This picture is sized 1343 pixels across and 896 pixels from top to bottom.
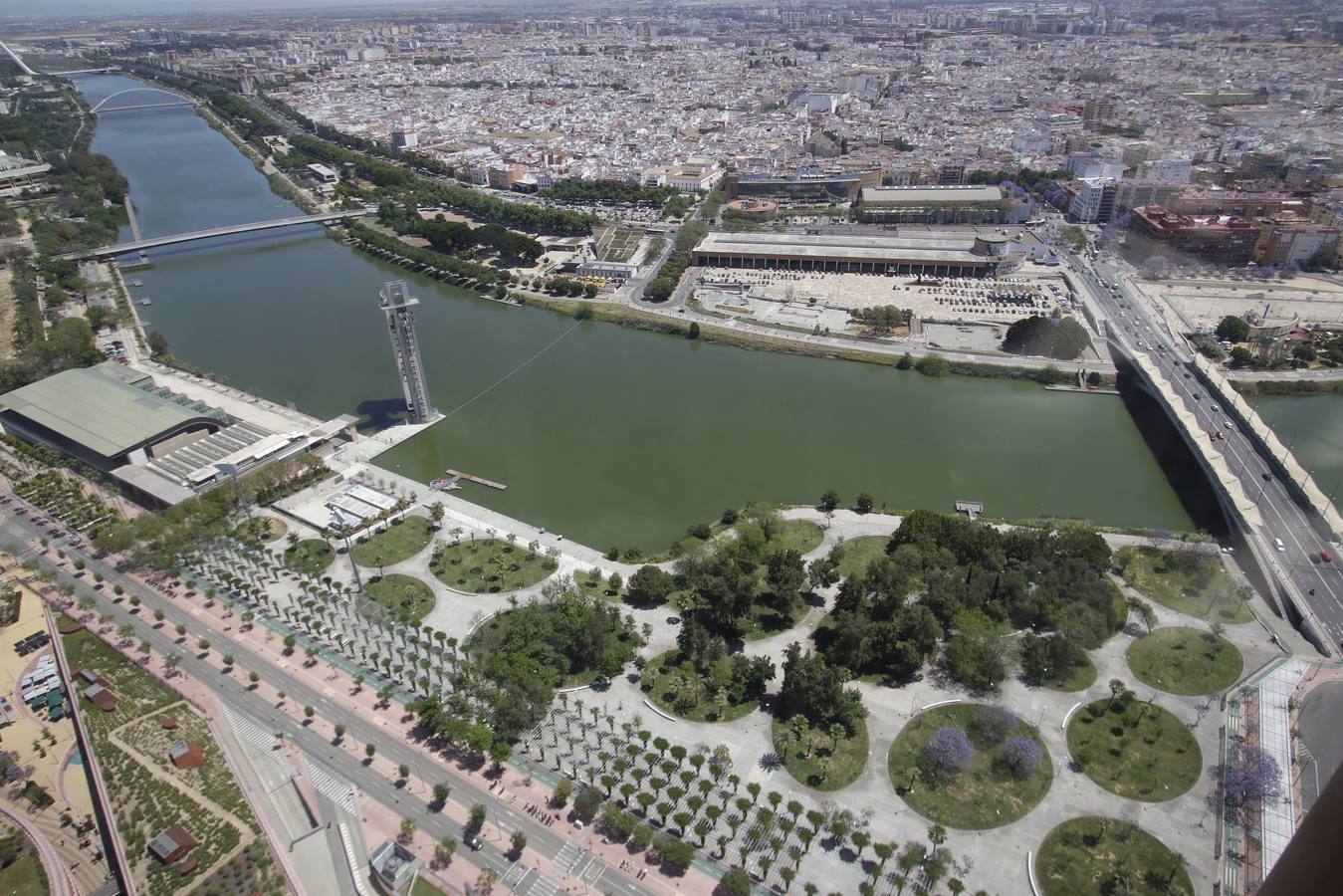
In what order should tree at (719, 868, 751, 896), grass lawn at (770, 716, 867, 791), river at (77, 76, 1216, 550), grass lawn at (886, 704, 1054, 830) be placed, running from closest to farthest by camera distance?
1. tree at (719, 868, 751, 896)
2. grass lawn at (886, 704, 1054, 830)
3. grass lawn at (770, 716, 867, 791)
4. river at (77, 76, 1216, 550)

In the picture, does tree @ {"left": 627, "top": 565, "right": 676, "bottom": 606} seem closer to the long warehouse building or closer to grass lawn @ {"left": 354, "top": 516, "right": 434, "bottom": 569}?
grass lawn @ {"left": 354, "top": 516, "right": 434, "bottom": 569}

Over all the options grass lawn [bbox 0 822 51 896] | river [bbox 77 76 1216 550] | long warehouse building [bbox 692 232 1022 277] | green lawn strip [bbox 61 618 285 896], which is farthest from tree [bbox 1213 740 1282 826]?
long warehouse building [bbox 692 232 1022 277]

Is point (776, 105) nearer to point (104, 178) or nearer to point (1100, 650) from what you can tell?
point (104, 178)

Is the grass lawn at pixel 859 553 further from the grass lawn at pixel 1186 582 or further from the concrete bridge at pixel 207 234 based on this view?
the concrete bridge at pixel 207 234

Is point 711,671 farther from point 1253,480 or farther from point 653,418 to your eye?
point 1253,480

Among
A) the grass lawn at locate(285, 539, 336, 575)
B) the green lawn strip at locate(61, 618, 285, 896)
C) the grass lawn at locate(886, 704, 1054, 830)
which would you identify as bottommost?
the grass lawn at locate(285, 539, 336, 575)

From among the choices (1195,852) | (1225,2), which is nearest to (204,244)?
(1195,852)

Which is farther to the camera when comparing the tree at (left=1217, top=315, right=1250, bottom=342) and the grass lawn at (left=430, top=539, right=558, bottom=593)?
the tree at (left=1217, top=315, right=1250, bottom=342)
